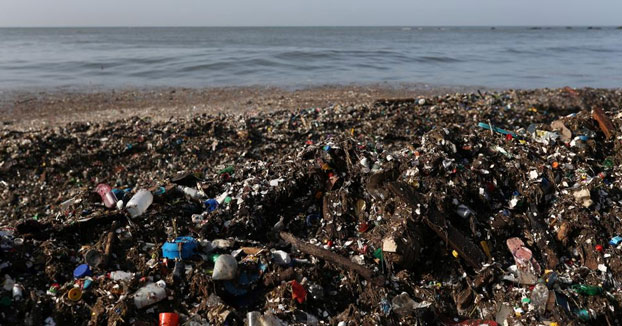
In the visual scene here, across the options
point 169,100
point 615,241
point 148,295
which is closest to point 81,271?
point 148,295

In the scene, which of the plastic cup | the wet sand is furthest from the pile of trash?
the wet sand

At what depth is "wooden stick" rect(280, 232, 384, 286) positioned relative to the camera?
2.86 meters

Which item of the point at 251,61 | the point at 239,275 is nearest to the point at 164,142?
the point at 239,275

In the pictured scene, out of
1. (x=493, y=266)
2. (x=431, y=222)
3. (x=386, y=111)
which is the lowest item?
(x=493, y=266)

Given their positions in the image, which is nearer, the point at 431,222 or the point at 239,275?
the point at 239,275

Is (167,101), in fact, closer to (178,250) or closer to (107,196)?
(107,196)

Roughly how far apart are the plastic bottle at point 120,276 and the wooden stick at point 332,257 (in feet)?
3.95

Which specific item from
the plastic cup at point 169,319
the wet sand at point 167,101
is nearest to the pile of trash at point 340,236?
the plastic cup at point 169,319

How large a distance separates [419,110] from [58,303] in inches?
218

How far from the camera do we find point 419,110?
21.4 feet

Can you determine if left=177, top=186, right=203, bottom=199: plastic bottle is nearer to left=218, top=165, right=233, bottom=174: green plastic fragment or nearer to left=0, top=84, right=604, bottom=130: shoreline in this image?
left=218, top=165, right=233, bottom=174: green plastic fragment

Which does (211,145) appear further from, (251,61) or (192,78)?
(251,61)

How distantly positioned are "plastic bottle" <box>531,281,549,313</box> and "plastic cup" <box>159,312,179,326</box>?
7.63 feet

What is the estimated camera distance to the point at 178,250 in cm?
292
